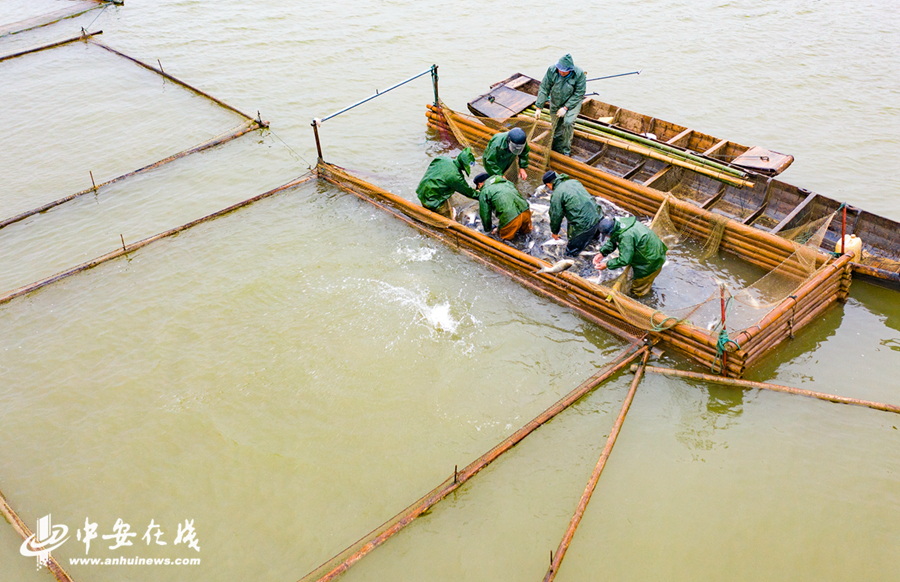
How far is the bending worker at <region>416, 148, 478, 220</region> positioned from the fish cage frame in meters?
5.60

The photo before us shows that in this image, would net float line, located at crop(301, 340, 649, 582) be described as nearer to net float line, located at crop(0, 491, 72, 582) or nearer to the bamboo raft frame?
the bamboo raft frame

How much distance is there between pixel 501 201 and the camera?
901 cm


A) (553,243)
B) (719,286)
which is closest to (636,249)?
(553,243)

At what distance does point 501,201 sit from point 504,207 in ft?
0.36

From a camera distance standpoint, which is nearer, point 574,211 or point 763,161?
point 574,211

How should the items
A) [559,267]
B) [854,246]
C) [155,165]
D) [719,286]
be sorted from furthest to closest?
[155,165], [719,286], [559,267], [854,246]

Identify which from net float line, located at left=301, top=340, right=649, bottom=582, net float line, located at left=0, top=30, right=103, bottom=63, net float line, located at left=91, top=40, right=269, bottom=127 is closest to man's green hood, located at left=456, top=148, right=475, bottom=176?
net float line, located at left=301, top=340, right=649, bottom=582

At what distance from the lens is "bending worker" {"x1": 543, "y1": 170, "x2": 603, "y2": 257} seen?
28.0 feet

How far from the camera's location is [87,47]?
17.5 meters

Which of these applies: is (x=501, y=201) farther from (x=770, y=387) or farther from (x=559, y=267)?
(x=770, y=387)

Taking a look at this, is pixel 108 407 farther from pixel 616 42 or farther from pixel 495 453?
pixel 616 42

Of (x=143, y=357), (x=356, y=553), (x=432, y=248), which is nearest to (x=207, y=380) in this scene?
(x=143, y=357)

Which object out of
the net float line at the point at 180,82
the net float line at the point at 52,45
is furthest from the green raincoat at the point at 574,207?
the net float line at the point at 52,45

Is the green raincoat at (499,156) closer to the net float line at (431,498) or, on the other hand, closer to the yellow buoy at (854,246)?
the net float line at (431,498)
